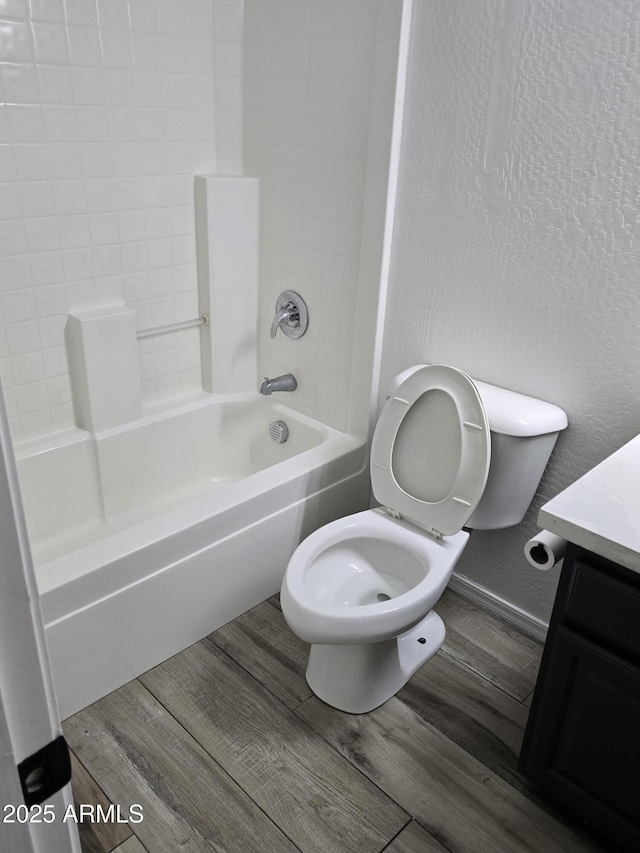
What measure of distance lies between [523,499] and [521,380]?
336 mm

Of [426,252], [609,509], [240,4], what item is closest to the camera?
[609,509]

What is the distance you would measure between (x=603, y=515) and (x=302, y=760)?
3.21 ft

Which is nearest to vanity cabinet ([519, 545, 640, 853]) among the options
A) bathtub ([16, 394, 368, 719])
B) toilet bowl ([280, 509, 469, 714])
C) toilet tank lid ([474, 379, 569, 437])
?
toilet bowl ([280, 509, 469, 714])

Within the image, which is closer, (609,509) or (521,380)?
(609,509)

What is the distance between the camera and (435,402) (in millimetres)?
1872

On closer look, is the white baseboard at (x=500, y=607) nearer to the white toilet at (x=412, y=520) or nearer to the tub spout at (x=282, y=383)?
the white toilet at (x=412, y=520)

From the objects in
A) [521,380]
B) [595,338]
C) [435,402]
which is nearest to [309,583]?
[435,402]

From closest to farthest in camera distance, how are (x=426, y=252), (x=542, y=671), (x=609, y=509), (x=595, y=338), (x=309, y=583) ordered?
(x=609, y=509), (x=542, y=671), (x=595, y=338), (x=309, y=583), (x=426, y=252)

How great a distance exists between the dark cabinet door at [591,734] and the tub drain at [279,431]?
1.36m

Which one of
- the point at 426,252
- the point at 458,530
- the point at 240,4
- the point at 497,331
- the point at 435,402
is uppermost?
the point at 240,4

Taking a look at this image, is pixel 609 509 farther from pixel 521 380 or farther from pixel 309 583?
pixel 309 583

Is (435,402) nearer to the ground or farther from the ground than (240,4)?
nearer to the ground

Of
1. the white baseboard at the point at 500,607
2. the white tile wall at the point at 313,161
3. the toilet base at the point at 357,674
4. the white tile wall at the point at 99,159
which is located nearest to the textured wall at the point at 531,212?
the white baseboard at the point at 500,607

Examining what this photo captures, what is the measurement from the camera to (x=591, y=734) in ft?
4.58
